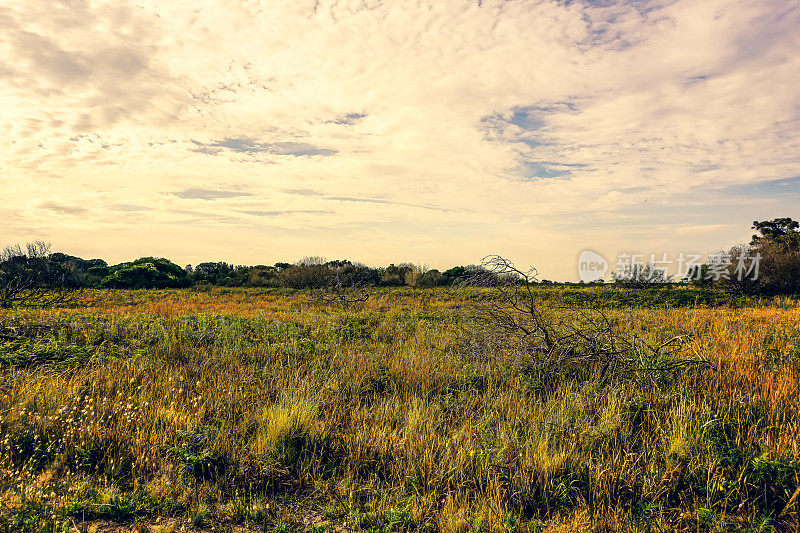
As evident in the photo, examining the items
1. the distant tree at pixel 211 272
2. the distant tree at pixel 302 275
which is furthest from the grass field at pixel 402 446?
the distant tree at pixel 211 272

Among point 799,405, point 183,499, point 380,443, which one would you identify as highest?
point 799,405

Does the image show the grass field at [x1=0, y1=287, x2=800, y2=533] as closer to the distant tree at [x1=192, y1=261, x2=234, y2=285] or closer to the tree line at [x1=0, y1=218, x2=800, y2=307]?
the tree line at [x1=0, y1=218, x2=800, y2=307]

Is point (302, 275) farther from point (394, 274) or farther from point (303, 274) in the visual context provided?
point (394, 274)

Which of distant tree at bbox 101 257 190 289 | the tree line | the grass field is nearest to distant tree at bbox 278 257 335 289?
the tree line

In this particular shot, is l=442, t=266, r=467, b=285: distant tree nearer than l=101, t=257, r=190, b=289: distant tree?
No

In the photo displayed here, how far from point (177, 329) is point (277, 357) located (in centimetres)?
443

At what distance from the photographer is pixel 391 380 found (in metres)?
7.09

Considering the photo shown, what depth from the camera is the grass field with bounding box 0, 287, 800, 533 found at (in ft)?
12.8

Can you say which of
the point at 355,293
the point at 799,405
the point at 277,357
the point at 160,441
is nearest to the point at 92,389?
the point at 160,441

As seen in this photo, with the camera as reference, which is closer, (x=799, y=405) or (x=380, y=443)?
(x=380, y=443)

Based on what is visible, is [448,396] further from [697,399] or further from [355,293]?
[355,293]

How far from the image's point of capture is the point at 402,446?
4.70m

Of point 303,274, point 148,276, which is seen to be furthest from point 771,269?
point 148,276

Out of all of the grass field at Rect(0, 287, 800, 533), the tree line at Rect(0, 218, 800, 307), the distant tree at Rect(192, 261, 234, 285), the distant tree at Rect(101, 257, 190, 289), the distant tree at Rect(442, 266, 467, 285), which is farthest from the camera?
the distant tree at Rect(192, 261, 234, 285)
